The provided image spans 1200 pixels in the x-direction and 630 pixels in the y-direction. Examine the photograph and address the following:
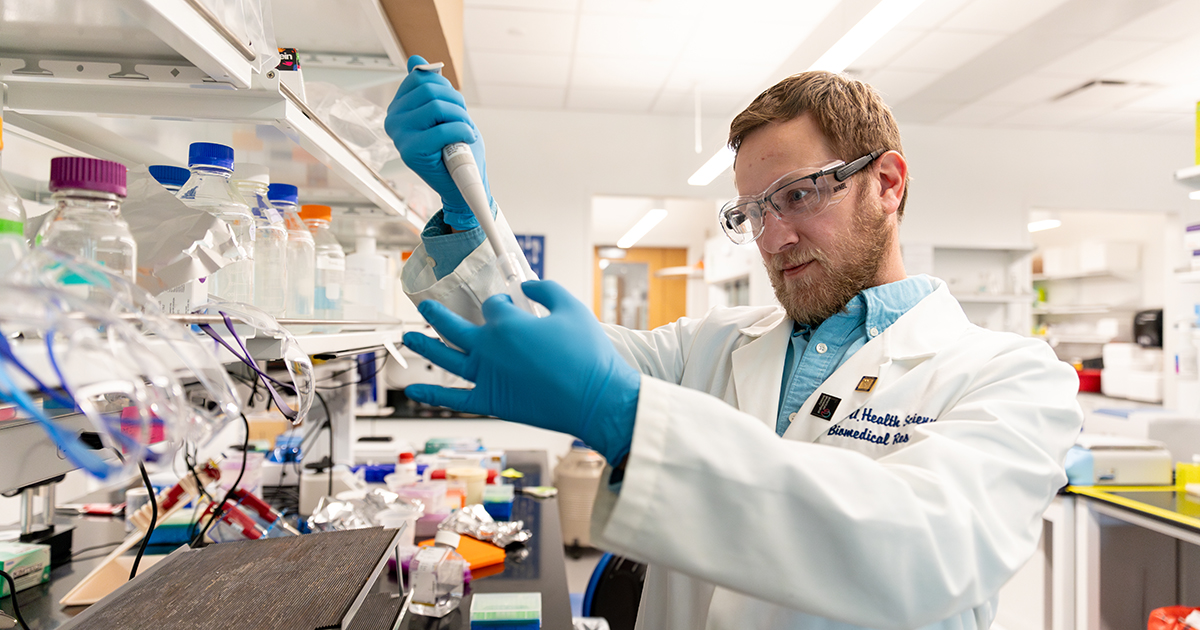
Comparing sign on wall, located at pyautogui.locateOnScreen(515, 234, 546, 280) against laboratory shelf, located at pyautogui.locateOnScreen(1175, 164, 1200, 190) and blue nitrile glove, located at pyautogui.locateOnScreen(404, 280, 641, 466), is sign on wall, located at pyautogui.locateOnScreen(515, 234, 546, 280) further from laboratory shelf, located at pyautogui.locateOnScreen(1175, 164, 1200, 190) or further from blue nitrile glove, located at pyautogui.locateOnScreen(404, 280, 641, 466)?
blue nitrile glove, located at pyautogui.locateOnScreen(404, 280, 641, 466)

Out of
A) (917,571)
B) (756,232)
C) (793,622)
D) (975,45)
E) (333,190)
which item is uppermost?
(975,45)

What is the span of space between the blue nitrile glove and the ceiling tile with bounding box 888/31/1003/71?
397cm

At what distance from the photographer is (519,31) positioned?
3834mm

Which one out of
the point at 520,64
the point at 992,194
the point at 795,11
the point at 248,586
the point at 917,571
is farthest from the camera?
the point at 992,194

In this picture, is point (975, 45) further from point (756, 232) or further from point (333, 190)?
point (333, 190)

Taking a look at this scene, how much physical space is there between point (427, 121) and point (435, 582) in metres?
0.95

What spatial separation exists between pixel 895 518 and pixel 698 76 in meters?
4.22

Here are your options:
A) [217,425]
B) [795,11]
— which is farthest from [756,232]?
[795,11]

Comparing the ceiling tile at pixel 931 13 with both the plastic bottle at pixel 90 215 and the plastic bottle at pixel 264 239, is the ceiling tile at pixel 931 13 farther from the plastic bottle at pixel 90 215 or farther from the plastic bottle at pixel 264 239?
the plastic bottle at pixel 90 215

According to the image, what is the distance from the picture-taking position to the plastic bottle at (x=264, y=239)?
3.49 feet

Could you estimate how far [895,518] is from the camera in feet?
2.13

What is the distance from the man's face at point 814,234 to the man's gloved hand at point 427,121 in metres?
0.56

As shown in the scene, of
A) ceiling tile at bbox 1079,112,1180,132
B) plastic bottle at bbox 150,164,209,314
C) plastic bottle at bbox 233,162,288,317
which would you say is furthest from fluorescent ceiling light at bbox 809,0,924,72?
ceiling tile at bbox 1079,112,1180,132

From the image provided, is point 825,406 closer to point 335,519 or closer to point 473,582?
point 473,582
